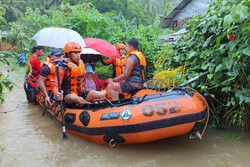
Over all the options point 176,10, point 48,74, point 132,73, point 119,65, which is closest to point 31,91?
point 48,74

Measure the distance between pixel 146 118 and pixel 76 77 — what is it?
5.28ft

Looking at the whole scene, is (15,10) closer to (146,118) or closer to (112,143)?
(112,143)

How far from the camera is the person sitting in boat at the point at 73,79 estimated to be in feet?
12.6

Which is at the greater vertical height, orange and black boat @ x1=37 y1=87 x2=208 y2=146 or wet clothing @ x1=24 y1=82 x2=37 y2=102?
orange and black boat @ x1=37 y1=87 x2=208 y2=146

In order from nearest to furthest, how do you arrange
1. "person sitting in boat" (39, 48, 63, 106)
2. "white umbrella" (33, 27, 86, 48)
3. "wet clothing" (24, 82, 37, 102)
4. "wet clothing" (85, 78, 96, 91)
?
"person sitting in boat" (39, 48, 63, 106)
"wet clothing" (85, 78, 96, 91)
"white umbrella" (33, 27, 86, 48)
"wet clothing" (24, 82, 37, 102)

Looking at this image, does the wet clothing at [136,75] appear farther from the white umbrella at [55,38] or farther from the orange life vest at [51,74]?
the white umbrella at [55,38]

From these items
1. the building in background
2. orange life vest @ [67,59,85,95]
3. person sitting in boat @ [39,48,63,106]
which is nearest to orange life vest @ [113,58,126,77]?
person sitting in boat @ [39,48,63,106]

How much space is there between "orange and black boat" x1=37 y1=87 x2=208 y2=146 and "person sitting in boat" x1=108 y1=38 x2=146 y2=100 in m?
0.84

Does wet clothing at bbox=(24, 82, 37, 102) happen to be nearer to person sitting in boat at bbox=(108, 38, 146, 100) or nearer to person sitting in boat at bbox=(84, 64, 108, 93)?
person sitting in boat at bbox=(84, 64, 108, 93)

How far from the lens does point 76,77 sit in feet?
13.0

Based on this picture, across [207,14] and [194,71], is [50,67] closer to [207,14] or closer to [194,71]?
[194,71]

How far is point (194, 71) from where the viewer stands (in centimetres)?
390

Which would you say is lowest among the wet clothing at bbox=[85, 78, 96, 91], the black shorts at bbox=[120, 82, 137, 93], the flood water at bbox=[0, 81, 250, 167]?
the flood water at bbox=[0, 81, 250, 167]

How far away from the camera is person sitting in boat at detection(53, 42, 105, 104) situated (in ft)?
12.6
